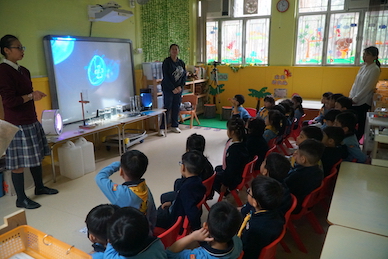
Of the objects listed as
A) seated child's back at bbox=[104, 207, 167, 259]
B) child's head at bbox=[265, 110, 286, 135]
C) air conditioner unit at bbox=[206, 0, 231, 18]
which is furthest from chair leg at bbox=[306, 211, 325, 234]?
air conditioner unit at bbox=[206, 0, 231, 18]

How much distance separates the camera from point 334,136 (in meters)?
2.60

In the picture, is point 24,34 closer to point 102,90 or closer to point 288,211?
point 102,90

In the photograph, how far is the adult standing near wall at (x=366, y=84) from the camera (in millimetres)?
3910

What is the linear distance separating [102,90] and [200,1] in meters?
3.77

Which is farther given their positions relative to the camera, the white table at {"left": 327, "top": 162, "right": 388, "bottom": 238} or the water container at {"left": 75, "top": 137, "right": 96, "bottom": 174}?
the water container at {"left": 75, "top": 137, "right": 96, "bottom": 174}

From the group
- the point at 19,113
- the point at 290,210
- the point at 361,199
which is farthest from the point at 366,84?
the point at 19,113

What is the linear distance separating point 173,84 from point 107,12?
1685mm

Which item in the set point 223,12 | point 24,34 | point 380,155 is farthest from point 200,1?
point 380,155

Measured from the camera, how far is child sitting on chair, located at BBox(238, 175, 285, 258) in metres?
1.53

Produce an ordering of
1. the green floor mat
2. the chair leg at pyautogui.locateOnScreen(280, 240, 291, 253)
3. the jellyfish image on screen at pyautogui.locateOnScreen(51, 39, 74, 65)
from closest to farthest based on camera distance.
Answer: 1. the chair leg at pyautogui.locateOnScreen(280, 240, 291, 253)
2. the jellyfish image on screen at pyautogui.locateOnScreen(51, 39, 74, 65)
3. the green floor mat

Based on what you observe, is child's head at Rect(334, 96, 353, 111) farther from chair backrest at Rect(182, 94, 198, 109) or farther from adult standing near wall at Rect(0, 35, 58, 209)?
adult standing near wall at Rect(0, 35, 58, 209)

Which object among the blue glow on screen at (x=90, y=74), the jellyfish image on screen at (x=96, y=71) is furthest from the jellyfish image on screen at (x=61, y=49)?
the jellyfish image on screen at (x=96, y=71)

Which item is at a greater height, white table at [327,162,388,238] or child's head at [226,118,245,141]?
child's head at [226,118,245,141]

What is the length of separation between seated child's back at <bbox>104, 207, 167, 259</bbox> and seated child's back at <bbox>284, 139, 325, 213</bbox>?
4.20 ft
